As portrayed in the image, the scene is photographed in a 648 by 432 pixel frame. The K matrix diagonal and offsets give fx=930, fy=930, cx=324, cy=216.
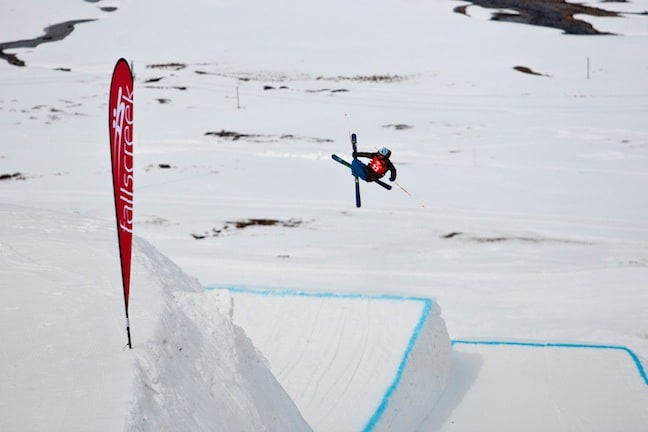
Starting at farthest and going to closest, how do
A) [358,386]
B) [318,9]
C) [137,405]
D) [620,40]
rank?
[318,9] → [620,40] → [358,386] → [137,405]

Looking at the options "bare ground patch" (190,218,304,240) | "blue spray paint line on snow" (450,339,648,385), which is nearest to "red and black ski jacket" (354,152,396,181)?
"blue spray paint line on snow" (450,339,648,385)

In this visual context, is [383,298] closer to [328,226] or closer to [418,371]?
[418,371]

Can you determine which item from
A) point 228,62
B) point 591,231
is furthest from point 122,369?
point 228,62

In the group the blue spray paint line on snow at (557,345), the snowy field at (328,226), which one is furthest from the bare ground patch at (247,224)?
the blue spray paint line on snow at (557,345)

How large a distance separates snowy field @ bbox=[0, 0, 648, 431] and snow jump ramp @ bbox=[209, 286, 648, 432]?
27 mm

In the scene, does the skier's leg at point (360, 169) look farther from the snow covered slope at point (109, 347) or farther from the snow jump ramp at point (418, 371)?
the snow covered slope at point (109, 347)

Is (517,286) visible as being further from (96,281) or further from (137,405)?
(137,405)

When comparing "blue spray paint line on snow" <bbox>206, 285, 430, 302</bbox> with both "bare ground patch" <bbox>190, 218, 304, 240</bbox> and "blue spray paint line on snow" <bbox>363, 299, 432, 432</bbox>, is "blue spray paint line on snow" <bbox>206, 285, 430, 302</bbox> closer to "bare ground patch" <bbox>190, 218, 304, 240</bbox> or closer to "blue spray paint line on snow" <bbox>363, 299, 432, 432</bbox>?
"blue spray paint line on snow" <bbox>363, 299, 432, 432</bbox>

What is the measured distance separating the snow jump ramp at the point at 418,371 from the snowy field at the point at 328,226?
27 millimetres

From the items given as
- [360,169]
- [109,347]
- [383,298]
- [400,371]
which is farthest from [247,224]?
[109,347]

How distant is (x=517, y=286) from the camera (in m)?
12.0

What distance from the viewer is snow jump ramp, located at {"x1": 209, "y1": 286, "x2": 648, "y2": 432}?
820 centimetres

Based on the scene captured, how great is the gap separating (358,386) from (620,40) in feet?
68.6

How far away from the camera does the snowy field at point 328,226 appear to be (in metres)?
4.24
